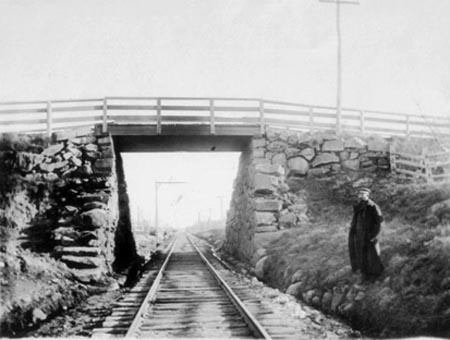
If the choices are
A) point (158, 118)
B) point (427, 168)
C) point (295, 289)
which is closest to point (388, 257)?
point (295, 289)

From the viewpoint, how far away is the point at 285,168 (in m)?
16.3

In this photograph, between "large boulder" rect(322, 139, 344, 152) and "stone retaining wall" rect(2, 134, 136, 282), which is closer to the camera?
"stone retaining wall" rect(2, 134, 136, 282)

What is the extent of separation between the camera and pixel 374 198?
48.7 feet

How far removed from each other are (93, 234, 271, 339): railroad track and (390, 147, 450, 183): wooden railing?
811cm

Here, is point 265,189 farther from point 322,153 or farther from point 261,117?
point 322,153

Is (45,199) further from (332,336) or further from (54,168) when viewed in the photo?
(332,336)

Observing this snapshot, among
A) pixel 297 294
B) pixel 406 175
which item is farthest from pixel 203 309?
pixel 406 175

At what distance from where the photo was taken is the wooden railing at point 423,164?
50.2 ft

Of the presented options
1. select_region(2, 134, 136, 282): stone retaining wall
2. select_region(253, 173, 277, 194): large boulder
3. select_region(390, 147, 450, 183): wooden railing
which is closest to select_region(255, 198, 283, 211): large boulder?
select_region(253, 173, 277, 194): large boulder

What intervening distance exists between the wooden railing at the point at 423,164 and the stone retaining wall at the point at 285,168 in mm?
376

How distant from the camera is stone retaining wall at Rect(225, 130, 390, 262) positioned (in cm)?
1499

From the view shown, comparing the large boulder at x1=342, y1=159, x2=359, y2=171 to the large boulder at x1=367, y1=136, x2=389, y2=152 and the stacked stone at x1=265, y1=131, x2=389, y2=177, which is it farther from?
the large boulder at x1=367, y1=136, x2=389, y2=152

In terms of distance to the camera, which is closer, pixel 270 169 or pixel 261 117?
pixel 270 169

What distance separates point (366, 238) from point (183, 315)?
136 inches
